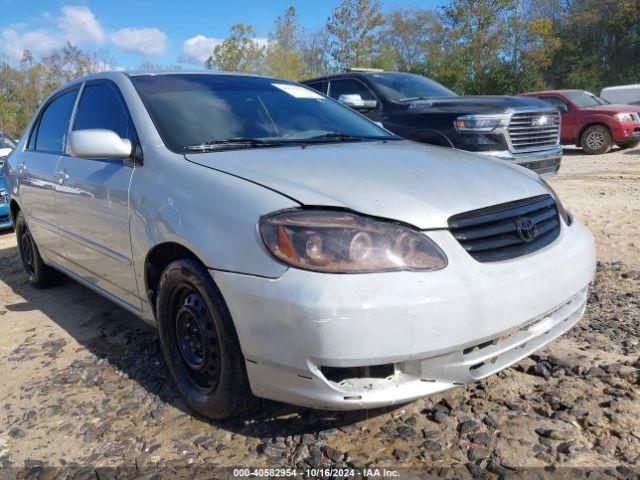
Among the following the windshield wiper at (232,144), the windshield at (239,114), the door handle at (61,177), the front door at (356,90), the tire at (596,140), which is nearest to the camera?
the windshield wiper at (232,144)

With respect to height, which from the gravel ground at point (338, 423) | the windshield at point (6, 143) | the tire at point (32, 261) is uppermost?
the windshield at point (6, 143)

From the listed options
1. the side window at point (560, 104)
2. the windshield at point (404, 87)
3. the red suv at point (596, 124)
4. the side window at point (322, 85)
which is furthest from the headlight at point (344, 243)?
the side window at point (560, 104)

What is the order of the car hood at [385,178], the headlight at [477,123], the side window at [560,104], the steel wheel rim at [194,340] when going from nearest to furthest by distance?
the car hood at [385,178] → the steel wheel rim at [194,340] → the headlight at [477,123] → the side window at [560,104]

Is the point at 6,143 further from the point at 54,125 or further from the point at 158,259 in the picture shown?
the point at 158,259

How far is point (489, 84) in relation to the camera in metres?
25.0

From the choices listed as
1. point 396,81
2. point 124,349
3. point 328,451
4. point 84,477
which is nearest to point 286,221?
point 328,451

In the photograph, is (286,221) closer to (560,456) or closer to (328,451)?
(328,451)

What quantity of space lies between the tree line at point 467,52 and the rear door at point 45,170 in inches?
892

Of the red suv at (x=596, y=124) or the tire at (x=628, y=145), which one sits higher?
the red suv at (x=596, y=124)

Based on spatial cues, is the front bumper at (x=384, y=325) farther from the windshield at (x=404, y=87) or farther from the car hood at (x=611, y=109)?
the car hood at (x=611, y=109)

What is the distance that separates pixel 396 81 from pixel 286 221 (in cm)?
596

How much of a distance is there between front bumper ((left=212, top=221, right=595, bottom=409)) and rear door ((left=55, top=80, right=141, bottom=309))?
999mm

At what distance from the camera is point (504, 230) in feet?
7.14

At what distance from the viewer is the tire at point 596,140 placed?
1307 cm
